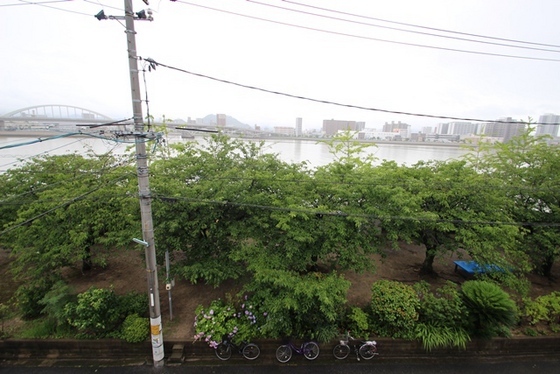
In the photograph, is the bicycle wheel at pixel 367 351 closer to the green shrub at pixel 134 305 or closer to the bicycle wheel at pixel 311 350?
the bicycle wheel at pixel 311 350

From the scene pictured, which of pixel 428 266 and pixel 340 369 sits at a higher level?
pixel 428 266

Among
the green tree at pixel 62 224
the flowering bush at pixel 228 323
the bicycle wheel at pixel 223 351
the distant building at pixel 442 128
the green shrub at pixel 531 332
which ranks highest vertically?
the distant building at pixel 442 128

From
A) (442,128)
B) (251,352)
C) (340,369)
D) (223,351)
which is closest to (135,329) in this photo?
(223,351)

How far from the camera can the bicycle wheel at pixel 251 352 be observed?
6.89 m

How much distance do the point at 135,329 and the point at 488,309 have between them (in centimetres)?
963

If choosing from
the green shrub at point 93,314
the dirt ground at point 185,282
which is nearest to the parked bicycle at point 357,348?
the dirt ground at point 185,282

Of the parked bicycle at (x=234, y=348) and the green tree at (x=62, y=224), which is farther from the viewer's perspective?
the green tree at (x=62, y=224)

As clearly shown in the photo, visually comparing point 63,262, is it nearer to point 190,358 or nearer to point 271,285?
point 190,358

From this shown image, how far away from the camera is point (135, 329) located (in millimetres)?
7082

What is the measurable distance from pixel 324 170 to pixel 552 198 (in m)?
8.40

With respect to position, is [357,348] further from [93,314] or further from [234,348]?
[93,314]

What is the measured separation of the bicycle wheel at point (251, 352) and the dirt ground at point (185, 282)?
1.70m

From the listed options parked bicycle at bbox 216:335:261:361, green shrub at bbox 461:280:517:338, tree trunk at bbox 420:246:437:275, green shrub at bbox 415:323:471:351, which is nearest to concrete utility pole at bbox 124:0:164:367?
parked bicycle at bbox 216:335:261:361

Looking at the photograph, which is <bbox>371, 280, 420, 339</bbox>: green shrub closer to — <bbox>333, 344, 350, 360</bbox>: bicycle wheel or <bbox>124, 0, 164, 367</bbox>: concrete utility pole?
<bbox>333, 344, 350, 360</bbox>: bicycle wheel
